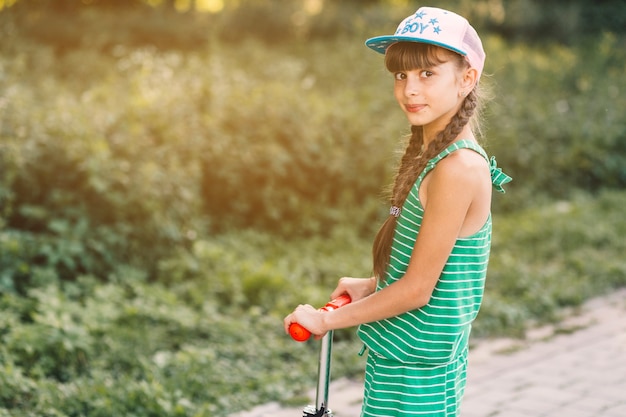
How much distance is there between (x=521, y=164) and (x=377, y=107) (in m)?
1.83

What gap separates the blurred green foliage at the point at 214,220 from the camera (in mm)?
4551

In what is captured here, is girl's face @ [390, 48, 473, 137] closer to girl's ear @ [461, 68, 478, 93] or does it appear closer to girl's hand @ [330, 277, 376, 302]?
girl's ear @ [461, 68, 478, 93]

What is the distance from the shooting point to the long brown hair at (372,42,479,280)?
A: 236 cm

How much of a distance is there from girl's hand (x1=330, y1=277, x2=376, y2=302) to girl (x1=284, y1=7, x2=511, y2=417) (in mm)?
148

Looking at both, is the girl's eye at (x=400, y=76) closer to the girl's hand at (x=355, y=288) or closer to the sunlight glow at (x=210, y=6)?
the girl's hand at (x=355, y=288)

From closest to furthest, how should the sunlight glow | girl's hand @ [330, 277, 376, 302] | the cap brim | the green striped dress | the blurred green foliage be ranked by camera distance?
the cap brim → the green striped dress → girl's hand @ [330, 277, 376, 302] → the blurred green foliage → the sunlight glow

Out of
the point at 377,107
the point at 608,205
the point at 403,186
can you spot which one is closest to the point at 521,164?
the point at 608,205

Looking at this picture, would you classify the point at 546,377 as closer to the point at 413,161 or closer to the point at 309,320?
the point at 413,161

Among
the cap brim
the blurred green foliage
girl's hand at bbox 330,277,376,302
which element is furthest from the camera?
the blurred green foliage

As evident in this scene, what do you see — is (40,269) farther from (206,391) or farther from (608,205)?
(608,205)

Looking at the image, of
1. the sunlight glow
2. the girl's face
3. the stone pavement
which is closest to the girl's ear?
the girl's face

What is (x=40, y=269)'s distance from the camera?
5352 mm

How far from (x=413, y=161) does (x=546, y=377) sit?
2696mm

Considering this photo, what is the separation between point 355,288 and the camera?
2654mm
